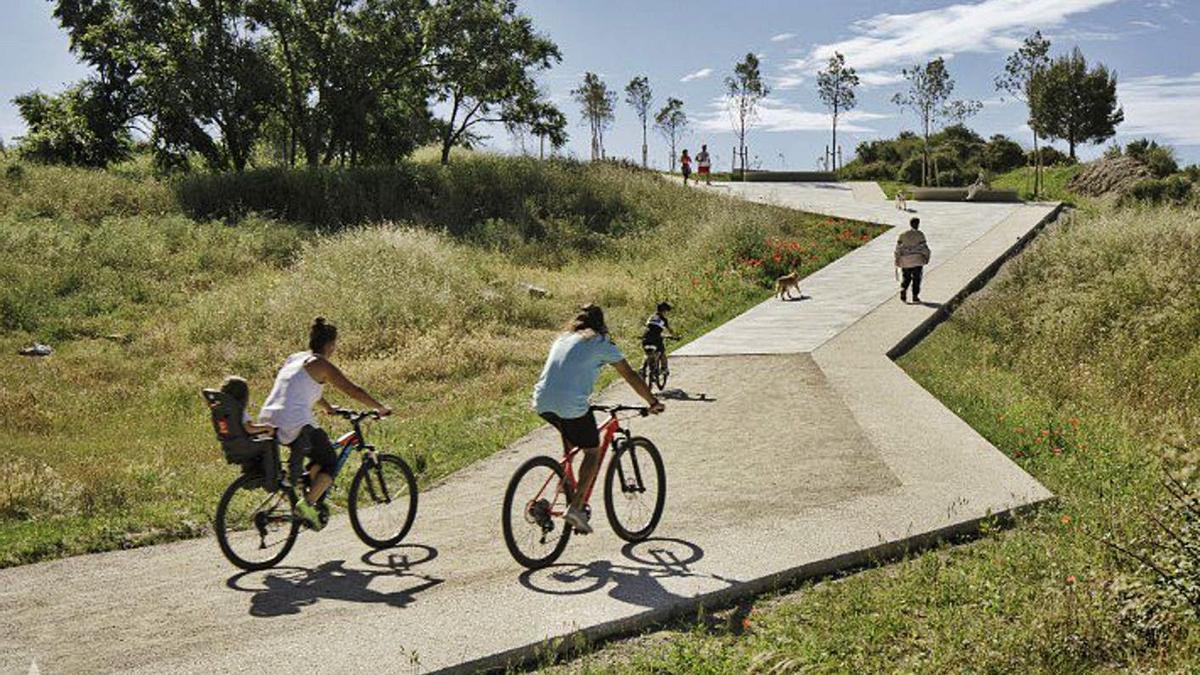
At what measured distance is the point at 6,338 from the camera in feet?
62.3

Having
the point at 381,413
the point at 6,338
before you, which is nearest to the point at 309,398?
the point at 381,413

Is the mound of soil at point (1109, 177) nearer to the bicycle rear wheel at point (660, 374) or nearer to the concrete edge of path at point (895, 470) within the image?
the concrete edge of path at point (895, 470)

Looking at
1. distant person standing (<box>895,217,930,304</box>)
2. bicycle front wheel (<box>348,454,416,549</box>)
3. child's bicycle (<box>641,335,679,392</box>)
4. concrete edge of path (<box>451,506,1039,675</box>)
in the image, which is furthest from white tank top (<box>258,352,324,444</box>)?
distant person standing (<box>895,217,930,304</box>)

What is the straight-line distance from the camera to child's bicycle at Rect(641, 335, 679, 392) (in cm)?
1409

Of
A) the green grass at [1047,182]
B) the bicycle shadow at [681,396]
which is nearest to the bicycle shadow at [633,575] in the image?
the bicycle shadow at [681,396]

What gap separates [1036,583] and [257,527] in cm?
551

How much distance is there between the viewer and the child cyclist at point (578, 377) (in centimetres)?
714

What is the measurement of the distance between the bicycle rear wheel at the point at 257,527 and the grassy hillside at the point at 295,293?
58.5 inches

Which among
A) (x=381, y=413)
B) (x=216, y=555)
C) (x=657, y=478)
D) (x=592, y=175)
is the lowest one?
(x=216, y=555)

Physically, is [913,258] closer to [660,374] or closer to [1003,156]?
[660,374]

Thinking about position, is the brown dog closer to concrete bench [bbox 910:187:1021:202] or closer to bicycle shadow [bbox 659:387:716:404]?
bicycle shadow [bbox 659:387:716:404]

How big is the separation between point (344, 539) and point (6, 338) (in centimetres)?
1385

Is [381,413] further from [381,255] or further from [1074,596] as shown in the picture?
[381,255]

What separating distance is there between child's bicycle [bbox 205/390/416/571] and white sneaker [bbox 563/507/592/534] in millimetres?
1572
